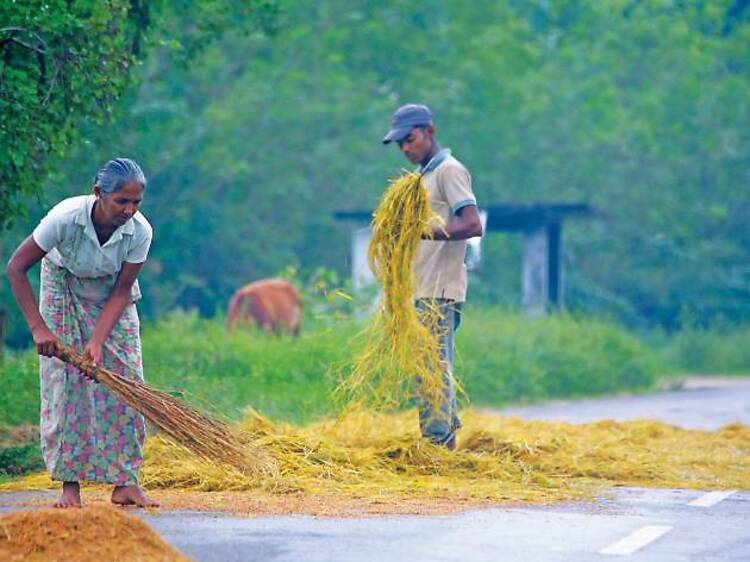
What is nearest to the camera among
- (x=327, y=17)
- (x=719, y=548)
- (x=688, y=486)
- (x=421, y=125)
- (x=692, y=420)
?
(x=719, y=548)

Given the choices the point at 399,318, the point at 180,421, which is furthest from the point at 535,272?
the point at 180,421

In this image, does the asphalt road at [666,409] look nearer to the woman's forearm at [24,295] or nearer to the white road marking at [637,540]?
the white road marking at [637,540]

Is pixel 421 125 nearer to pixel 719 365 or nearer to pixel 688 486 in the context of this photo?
pixel 688 486

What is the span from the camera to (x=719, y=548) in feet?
23.6

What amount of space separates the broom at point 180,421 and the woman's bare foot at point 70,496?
0.48 m

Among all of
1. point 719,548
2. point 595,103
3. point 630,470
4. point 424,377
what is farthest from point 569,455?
point 595,103

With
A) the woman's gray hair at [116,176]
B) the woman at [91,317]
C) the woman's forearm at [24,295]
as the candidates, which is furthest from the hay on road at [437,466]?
the woman's gray hair at [116,176]

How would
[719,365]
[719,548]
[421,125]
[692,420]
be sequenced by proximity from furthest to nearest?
[719,365]
[692,420]
[421,125]
[719,548]

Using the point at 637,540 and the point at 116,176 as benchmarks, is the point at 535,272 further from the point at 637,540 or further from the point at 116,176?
the point at 637,540

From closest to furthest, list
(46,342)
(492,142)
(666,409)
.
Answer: (46,342) < (666,409) < (492,142)

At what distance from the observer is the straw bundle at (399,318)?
9828mm

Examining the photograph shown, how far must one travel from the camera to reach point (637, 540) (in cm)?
732

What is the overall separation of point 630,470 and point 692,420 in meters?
5.38

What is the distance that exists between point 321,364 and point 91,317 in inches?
284
